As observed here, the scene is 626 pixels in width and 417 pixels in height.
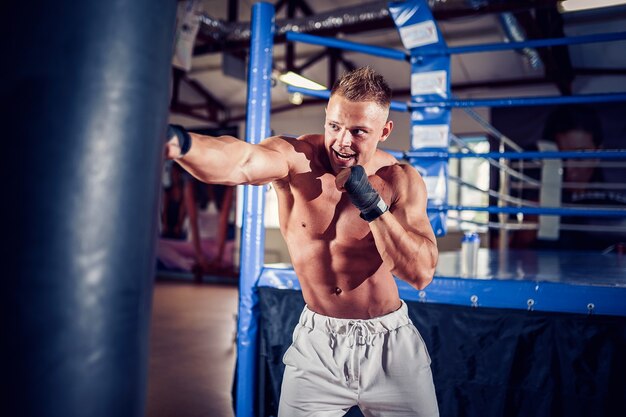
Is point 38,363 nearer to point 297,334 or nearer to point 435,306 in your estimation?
point 297,334

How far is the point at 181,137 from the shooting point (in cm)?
97

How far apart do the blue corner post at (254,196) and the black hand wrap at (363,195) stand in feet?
2.74

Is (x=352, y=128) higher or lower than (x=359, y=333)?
higher

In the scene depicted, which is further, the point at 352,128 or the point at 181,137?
the point at 352,128

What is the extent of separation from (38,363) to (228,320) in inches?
221

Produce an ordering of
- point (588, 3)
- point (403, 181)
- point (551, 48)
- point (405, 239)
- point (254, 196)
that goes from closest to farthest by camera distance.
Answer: point (405, 239) < point (403, 181) < point (254, 196) < point (588, 3) < point (551, 48)

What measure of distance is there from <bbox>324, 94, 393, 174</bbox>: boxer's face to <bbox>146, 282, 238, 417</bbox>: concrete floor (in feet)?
6.82

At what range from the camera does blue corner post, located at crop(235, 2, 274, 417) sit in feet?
6.79

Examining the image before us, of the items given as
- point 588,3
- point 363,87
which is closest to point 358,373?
point 363,87

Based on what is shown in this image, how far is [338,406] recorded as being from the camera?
1.61 metres

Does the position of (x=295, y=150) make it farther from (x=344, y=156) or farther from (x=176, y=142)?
(x=176, y=142)

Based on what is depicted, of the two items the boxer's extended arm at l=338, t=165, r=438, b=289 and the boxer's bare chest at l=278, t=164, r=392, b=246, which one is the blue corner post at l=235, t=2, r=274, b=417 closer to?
the boxer's bare chest at l=278, t=164, r=392, b=246

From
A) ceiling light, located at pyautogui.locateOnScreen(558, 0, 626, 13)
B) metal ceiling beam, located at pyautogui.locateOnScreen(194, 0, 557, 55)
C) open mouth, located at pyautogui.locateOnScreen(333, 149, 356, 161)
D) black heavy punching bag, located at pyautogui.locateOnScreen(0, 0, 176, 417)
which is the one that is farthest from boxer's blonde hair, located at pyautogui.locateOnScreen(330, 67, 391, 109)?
metal ceiling beam, located at pyautogui.locateOnScreen(194, 0, 557, 55)

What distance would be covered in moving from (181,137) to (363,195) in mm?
497
